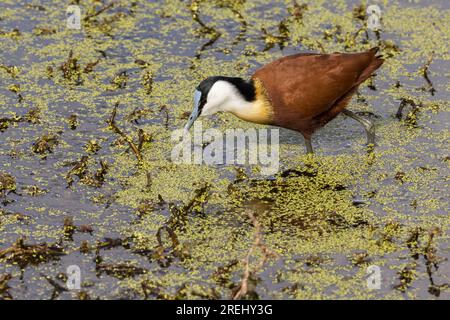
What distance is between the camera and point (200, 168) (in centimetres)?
834

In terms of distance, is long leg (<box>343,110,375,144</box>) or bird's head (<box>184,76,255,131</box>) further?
long leg (<box>343,110,375,144</box>)

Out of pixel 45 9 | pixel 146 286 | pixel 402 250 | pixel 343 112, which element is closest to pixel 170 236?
pixel 146 286

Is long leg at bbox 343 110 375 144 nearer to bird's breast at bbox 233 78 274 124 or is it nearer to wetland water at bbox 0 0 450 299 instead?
wetland water at bbox 0 0 450 299

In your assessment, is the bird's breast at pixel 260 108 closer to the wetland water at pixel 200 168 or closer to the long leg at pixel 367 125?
the wetland water at pixel 200 168

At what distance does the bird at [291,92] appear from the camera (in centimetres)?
822

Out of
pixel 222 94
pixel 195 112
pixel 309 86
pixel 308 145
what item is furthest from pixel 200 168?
pixel 309 86

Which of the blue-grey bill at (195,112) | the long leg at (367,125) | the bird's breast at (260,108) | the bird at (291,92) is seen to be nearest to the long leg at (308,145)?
the bird at (291,92)

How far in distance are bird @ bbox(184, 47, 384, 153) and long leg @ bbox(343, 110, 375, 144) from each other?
1.09 ft

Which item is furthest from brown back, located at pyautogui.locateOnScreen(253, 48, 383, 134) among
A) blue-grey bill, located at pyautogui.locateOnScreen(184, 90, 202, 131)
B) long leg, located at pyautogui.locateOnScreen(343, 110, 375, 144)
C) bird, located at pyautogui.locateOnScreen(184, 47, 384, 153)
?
blue-grey bill, located at pyautogui.locateOnScreen(184, 90, 202, 131)

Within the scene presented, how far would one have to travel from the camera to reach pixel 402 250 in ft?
23.3

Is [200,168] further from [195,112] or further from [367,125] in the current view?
[367,125]

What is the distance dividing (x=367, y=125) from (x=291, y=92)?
0.87m

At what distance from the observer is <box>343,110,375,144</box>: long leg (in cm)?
869

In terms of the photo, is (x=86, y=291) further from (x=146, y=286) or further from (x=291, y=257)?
(x=291, y=257)
